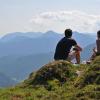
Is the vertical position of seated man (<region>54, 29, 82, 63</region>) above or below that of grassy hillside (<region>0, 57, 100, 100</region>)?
above

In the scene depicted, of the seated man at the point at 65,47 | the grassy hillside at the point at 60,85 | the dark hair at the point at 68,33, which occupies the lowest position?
the grassy hillside at the point at 60,85

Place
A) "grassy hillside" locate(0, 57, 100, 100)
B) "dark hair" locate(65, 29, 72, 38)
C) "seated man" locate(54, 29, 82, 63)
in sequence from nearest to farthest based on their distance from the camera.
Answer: "grassy hillside" locate(0, 57, 100, 100)
"dark hair" locate(65, 29, 72, 38)
"seated man" locate(54, 29, 82, 63)

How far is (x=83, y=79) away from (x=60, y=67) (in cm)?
319

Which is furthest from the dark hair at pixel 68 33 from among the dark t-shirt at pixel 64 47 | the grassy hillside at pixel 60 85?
the grassy hillside at pixel 60 85

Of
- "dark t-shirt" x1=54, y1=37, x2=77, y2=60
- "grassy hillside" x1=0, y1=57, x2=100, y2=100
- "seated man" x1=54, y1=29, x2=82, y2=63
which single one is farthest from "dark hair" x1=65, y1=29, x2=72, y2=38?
"grassy hillside" x1=0, y1=57, x2=100, y2=100

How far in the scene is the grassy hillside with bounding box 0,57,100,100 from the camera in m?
14.1

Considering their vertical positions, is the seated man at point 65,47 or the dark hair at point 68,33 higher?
the dark hair at point 68,33

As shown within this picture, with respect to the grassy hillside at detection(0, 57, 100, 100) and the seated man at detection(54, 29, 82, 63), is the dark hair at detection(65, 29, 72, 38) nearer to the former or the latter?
the seated man at detection(54, 29, 82, 63)

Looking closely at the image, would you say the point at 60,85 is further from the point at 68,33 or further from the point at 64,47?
the point at 64,47

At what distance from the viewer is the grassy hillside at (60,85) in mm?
14055

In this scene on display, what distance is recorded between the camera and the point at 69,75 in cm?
1856

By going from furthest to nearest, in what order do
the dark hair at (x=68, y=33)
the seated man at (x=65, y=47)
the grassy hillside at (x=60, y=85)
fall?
the seated man at (x=65, y=47)
the dark hair at (x=68, y=33)
the grassy hillside at (x=60, y=85)

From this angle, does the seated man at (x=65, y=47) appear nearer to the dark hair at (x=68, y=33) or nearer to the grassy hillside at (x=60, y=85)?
the dark hair at (x=68, y=33)

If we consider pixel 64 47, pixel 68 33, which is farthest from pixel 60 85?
pixel 64 47
